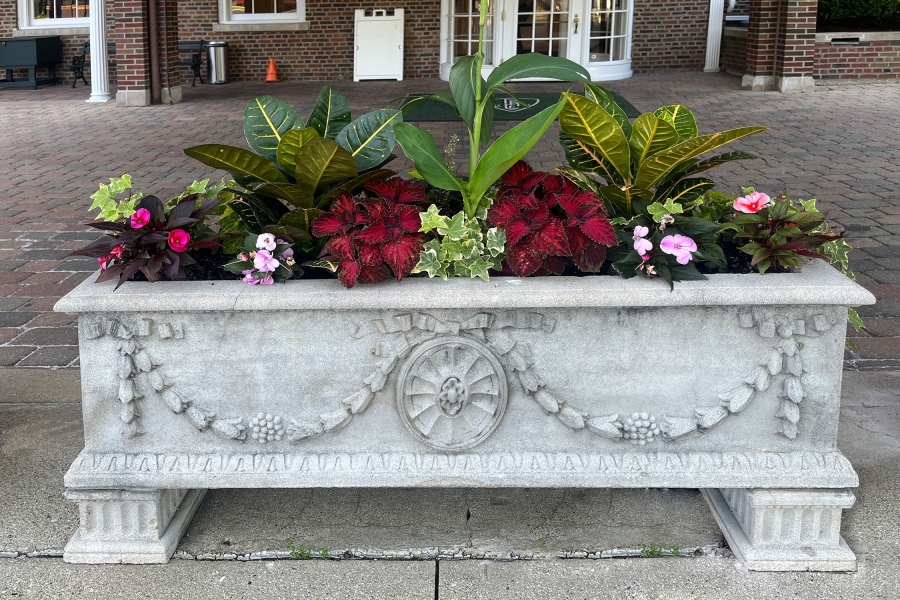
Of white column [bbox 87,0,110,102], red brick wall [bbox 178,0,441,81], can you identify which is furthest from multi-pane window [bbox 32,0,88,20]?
white column [bbox 87,0,110,102]

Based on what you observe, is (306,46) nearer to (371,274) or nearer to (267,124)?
(267,124)

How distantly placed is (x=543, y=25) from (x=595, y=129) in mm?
12406

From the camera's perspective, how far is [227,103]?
43.0 ft

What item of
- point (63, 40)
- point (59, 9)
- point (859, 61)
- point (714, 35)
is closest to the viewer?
point (859, 61)

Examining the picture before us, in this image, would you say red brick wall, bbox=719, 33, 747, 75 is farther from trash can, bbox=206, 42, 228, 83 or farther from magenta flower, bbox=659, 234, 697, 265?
magenta flower, bbox=659, 234, 697, 265

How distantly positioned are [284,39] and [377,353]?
14.6m

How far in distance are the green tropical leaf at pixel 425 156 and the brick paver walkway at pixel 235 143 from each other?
222 centimetres

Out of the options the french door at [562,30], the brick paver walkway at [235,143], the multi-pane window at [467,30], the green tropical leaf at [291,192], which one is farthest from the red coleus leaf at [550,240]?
→ the multi-pane window at [467,30]

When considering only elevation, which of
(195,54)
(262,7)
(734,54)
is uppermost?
(262,7)


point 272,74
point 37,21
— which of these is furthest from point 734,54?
point 37,21

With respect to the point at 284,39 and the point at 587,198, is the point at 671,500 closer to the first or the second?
the point at 587,198

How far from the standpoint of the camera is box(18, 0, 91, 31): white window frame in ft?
53.9

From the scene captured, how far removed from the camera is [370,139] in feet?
9.01

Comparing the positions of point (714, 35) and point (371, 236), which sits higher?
point (714, 35)
